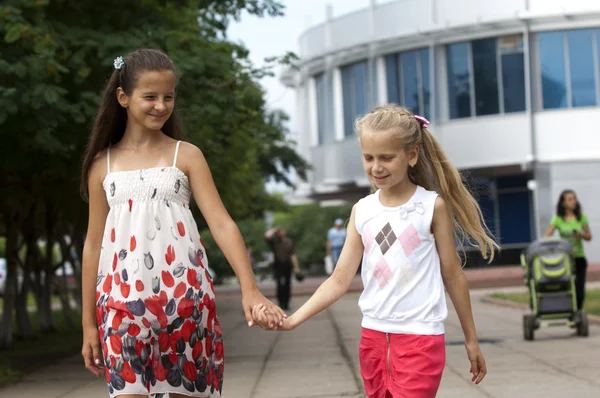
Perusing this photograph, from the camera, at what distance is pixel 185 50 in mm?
13320

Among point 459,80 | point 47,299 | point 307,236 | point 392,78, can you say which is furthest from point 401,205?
point 307,236

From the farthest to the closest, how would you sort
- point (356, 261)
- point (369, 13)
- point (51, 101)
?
point (369, 13) → point (51, 101) → point (356, 261)

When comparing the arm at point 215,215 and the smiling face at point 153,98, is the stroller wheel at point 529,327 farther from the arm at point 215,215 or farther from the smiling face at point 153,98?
the smiling face at point 153,98

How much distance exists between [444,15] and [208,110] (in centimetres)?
3138

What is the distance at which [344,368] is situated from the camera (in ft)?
40.7

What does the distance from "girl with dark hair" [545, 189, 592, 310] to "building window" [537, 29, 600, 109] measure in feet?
86.2

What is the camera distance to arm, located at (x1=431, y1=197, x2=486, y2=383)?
5352mm

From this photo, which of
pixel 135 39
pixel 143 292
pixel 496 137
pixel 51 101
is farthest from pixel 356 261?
pixel 496 137

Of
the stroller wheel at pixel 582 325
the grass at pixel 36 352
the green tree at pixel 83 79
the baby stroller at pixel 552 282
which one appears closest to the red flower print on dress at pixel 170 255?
the green tree at pixel 83 79

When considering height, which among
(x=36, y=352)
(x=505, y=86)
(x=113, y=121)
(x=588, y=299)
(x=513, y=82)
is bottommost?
(x=588, y=299)

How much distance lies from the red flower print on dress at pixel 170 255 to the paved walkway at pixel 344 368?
16.5 ft

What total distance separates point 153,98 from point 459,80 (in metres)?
38.8

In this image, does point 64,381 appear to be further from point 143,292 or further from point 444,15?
point 444,15

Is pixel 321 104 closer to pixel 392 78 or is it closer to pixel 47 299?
pixel 392 78
